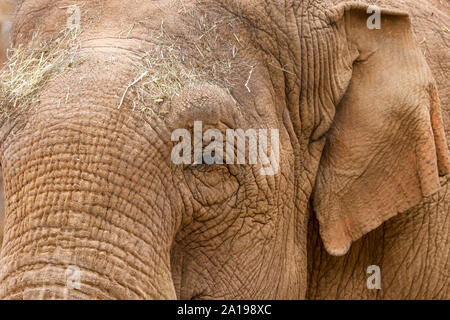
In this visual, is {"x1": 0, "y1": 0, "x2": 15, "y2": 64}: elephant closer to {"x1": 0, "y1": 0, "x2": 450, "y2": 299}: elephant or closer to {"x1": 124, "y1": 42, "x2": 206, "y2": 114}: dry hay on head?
{"x1": 0, "y1": 0, "x2": 450, "y2": 299}: elephant

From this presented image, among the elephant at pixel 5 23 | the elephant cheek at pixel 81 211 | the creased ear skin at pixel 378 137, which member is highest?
the elephant at pixel 5 23

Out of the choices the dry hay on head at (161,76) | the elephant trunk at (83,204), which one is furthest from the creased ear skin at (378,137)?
the elephant trunk at (83,204)

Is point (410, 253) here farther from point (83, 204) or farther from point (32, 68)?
point (32, 68)

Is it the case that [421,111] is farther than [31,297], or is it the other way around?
[421,111]

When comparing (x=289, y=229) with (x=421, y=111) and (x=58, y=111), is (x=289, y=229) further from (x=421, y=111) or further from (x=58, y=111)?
(x=58, y=111)

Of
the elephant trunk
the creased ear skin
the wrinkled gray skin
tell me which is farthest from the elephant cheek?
the wrinkled gray skin

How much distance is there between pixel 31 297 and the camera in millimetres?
3229

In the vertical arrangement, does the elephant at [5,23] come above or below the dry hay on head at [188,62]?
above

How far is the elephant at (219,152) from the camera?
335 centimetres

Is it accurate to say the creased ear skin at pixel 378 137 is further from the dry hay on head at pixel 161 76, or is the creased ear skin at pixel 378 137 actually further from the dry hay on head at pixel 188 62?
the dry hay on head at pixel 161 76

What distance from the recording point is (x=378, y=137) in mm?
4254
